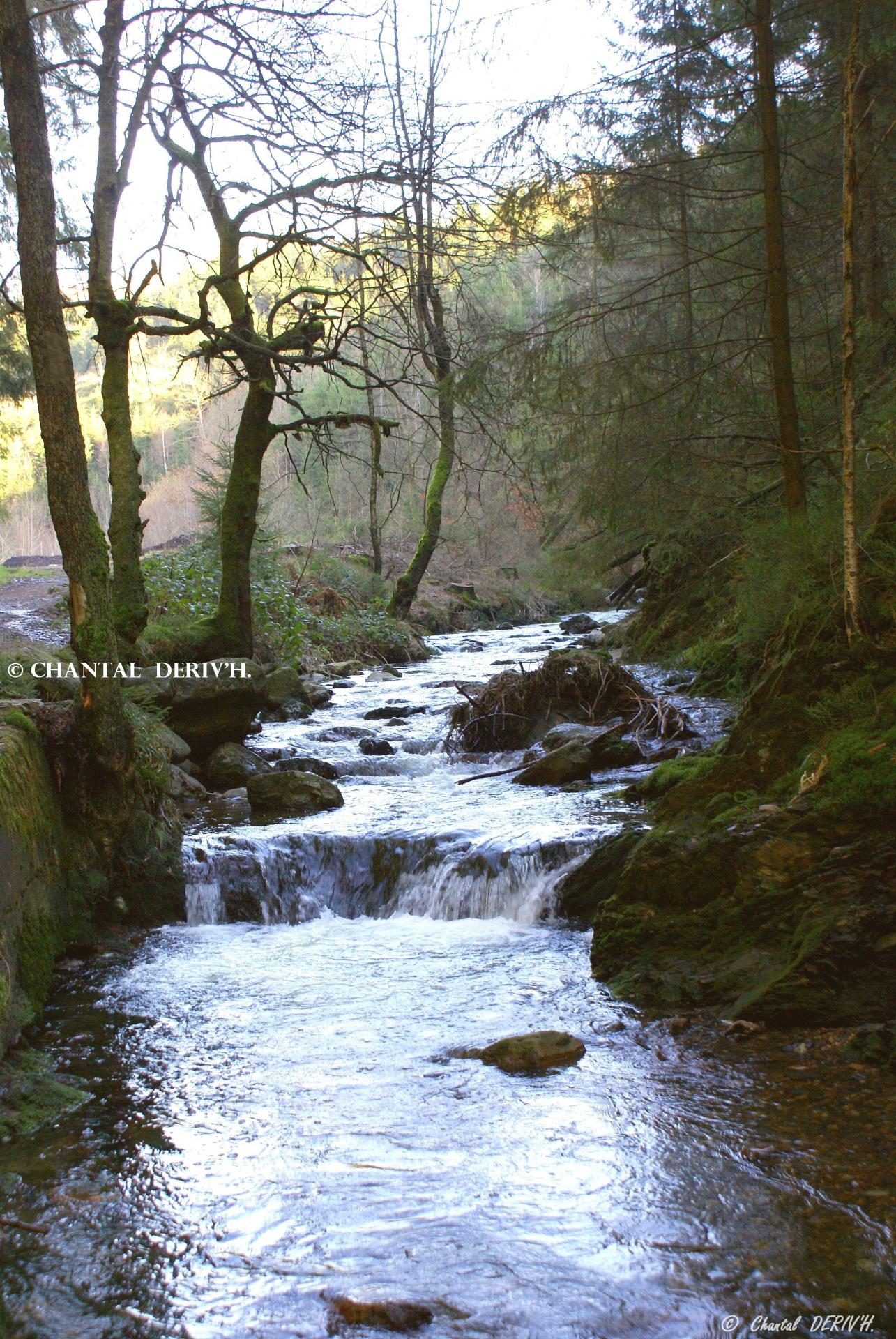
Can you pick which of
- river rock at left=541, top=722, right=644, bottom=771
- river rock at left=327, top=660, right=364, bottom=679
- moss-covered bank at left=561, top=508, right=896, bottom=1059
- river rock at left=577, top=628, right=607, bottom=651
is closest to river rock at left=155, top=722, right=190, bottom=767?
river rock at left=541, top=722, right=644, bottom=771

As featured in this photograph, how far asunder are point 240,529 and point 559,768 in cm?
576

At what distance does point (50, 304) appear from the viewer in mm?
5191

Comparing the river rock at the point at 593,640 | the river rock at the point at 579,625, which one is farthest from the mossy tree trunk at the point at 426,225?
the river rock at the point at 579,625

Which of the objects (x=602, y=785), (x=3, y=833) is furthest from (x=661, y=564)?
(x=3, y=833)

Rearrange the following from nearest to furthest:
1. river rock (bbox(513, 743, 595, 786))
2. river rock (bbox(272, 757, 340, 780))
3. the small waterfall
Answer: the small waterfall
river rock (bbox(513, 743, 595, 786))
river rock (bbox(272, 757, 340, 780))

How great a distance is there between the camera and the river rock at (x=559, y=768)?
865 centimetres

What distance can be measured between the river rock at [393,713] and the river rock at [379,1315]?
952 centimetres

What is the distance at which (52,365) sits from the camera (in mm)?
5246

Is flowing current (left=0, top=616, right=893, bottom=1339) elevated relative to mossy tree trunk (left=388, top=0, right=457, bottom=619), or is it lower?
lower

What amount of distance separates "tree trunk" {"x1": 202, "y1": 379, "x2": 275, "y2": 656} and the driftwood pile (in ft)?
11.8

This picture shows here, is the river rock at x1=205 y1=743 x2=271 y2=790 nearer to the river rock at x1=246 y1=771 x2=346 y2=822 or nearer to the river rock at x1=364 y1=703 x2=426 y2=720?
the river rock at x1=246 y1=771 x2=346 y2=822

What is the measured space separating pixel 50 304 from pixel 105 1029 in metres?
3.89

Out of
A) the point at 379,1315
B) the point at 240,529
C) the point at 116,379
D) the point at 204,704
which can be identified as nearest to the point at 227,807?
the point at 204,704

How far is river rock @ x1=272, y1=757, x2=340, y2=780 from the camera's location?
9320 mm
